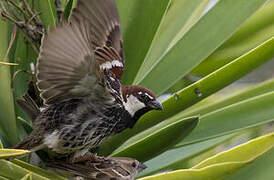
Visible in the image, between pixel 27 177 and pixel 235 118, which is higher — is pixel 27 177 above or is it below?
above

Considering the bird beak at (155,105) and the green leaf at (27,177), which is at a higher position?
the green leaf at (27,177)

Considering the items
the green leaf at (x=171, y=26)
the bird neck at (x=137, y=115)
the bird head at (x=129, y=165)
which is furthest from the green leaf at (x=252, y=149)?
the green leaf at (x=171, y=26)

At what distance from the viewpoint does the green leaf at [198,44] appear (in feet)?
7.71

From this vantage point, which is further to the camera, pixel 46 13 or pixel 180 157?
pixel 180 157

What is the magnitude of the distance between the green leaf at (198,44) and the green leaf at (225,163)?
78 centimetres

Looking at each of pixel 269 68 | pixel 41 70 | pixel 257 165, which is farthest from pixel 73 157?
pixel 269 68

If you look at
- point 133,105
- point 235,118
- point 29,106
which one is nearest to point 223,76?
point 235,118

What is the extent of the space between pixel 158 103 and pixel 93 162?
300 millimetres

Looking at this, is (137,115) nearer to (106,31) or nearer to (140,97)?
(140,97)

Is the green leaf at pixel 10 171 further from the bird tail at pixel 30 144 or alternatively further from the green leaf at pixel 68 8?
the green leaf at pixel 68 8

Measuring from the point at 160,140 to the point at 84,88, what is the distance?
0.98 ft

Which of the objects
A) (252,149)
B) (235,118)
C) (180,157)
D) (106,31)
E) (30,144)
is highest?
(106,31)

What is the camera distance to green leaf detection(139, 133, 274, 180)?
1502mm

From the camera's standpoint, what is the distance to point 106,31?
2398mm
